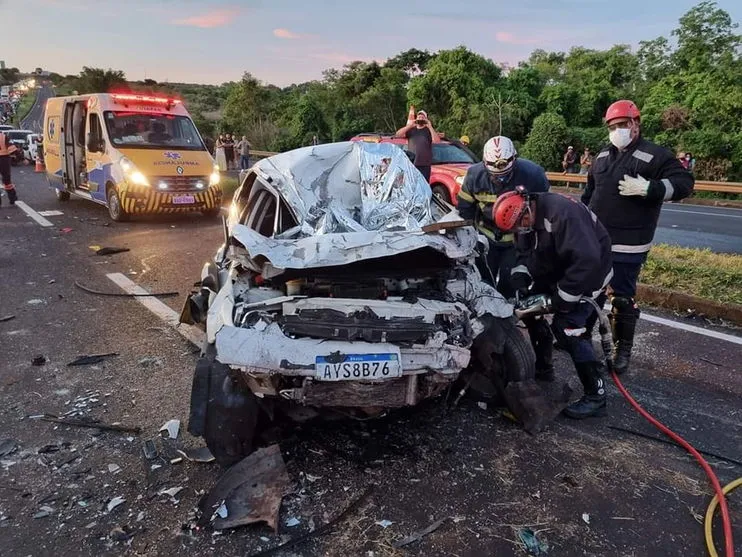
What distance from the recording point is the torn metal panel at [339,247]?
304 centimetres

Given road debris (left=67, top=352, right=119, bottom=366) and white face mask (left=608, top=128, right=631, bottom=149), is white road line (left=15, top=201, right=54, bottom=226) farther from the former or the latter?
white face mask (left=608, top=128, right=631, bottom=149)

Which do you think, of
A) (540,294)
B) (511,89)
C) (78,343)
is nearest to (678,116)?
(511,89)

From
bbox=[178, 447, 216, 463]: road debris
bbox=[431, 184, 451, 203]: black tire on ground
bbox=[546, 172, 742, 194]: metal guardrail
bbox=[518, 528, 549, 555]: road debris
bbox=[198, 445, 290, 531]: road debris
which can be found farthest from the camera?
bbox=[546, 172, 742, 194]: metal guardrail

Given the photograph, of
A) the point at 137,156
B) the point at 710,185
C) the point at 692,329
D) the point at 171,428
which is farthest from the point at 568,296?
the point at 710,185

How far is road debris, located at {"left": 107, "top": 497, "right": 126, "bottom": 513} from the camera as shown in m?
2.76

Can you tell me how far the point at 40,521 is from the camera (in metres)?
2.66

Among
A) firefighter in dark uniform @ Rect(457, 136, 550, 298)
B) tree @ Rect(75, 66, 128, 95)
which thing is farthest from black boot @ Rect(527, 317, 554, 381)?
tree @ Rect(75, 66, 128, 95)

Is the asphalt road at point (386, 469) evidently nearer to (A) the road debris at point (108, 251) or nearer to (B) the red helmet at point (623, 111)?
(B) the red helmet at point (623, 111)

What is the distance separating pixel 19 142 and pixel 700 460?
28623 mm

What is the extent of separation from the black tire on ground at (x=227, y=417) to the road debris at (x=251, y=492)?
0.43 ft

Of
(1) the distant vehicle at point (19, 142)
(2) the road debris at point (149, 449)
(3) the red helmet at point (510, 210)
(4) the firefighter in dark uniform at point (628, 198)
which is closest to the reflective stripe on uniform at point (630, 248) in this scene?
(4) the firefighter in dark uniform at point (628, 198)

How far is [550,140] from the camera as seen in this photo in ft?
69.1

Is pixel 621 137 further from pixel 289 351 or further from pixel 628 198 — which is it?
pixel 289 351

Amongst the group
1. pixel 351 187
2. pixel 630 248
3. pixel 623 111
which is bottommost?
pixel 630 248
